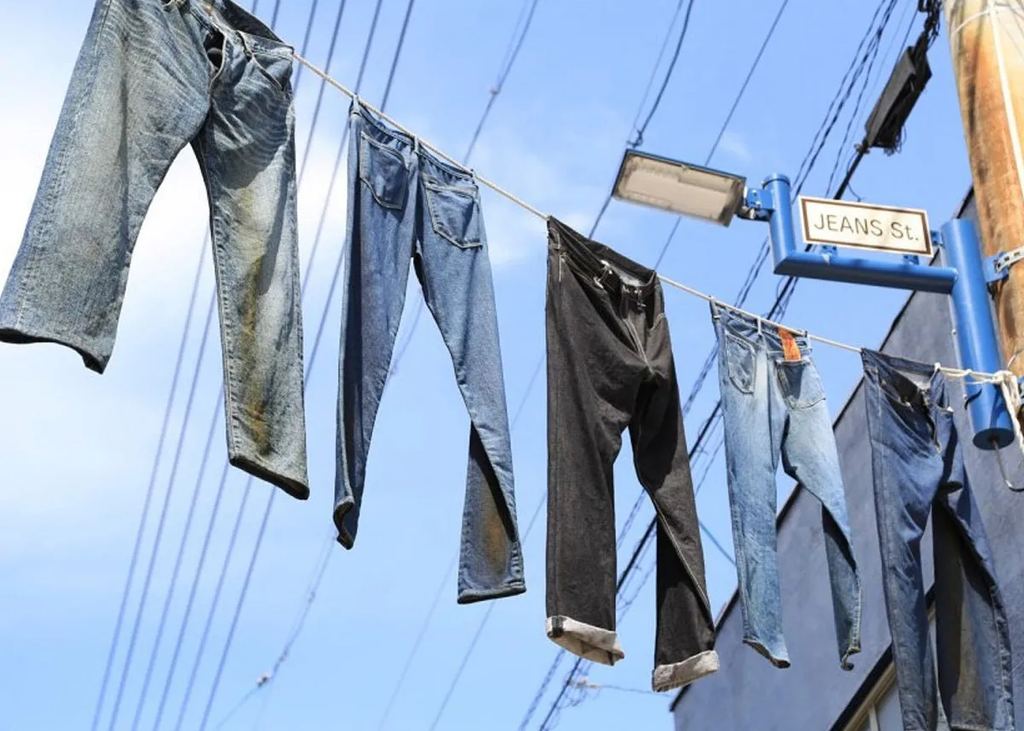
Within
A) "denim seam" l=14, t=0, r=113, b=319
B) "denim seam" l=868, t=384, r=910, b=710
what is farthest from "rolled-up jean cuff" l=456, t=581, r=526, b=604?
"denim seam" l=14, t=0, r=113, b=319

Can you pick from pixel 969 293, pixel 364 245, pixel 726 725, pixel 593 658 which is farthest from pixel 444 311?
pixel 726 725

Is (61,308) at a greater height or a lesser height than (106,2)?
lesser

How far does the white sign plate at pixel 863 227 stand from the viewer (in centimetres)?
712

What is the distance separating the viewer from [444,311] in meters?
6.30

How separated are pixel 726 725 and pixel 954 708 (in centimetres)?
746

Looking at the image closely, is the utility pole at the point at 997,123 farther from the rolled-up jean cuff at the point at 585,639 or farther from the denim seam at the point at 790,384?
the rolled-up jean cuff at the point at 585,639

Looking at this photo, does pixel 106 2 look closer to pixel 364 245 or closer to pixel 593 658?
pixel 364 245

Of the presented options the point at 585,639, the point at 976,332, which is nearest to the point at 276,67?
the point at 585,639

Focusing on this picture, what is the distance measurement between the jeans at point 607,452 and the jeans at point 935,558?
3.31ft

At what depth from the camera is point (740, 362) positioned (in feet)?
23.8

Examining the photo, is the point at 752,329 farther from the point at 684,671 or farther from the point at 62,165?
the point at 62,165

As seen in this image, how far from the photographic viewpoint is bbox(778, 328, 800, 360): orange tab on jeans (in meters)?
7.40

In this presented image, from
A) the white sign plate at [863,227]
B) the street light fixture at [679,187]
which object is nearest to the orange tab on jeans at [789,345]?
the white sign plate at [863,227]

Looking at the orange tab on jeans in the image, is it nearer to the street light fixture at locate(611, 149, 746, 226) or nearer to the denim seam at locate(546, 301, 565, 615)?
the street light fixture at locate(611, 149, 746, 226)
